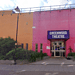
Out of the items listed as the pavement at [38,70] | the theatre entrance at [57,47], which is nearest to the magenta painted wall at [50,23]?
the theatre entrance at [57,47]

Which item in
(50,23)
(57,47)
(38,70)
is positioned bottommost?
(38,70)

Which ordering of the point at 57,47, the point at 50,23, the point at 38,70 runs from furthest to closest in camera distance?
the point at 57,47
the point at 50,23
the point at 38,70

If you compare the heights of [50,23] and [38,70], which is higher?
[50,23]

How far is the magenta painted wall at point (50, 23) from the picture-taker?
14633mm

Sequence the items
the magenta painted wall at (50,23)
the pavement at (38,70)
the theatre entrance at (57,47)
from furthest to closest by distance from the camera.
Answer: the theatre entrance at (57,47) → the magenta painted wall at (50,23) → the pavement at (38,70)

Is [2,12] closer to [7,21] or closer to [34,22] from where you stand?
[7,21]

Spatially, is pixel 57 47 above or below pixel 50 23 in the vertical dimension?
below

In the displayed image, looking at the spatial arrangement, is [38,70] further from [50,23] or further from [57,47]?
[50,23]

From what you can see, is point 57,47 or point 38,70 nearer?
point 38,70

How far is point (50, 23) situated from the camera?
15180 mm

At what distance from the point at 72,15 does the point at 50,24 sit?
13.5 feet

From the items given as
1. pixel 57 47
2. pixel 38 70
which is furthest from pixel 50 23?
pixel 38 70

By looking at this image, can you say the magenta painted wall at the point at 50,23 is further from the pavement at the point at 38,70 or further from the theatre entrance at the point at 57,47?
the pavement at the point at 38,70

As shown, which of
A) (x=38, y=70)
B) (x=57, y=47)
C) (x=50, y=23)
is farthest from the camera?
(x=57, y=47)
